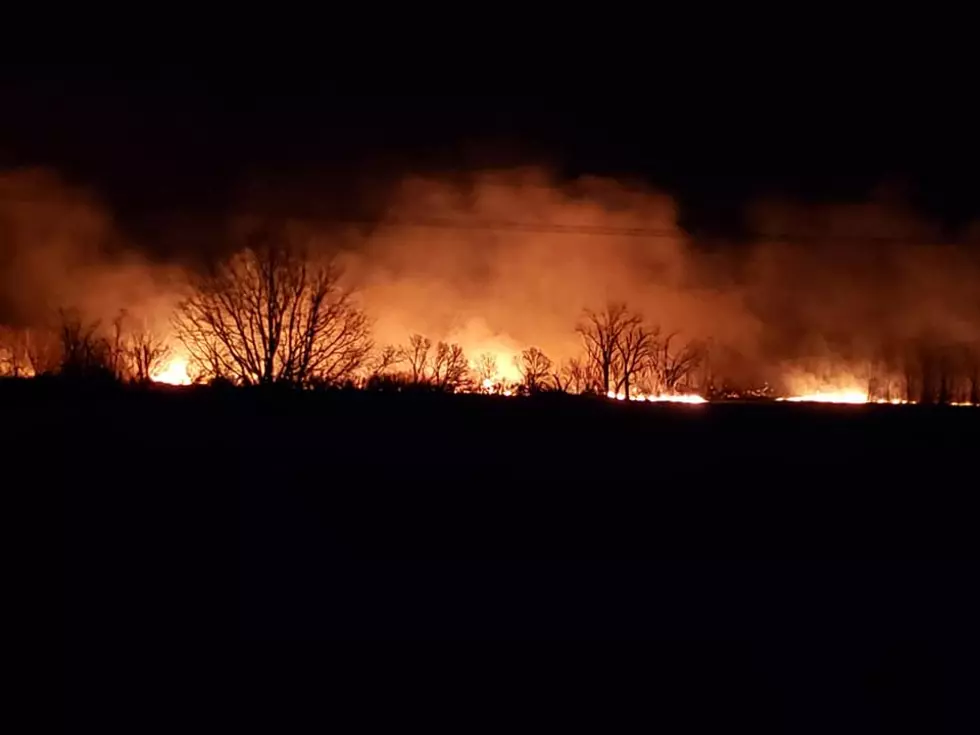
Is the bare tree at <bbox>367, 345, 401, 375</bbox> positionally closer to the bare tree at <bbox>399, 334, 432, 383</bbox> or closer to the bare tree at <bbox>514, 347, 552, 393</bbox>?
the bare tree at <bbox>399, 334, 432, 383</bbox>

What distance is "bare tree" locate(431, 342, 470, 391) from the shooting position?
28825 millimetres

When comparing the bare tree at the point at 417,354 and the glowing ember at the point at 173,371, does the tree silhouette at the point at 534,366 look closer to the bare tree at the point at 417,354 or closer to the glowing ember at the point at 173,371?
the bare tree at the point at 417,354

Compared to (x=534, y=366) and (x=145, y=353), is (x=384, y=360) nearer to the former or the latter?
(x=534, y=366)

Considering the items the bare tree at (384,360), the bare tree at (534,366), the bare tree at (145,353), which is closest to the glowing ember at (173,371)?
the bare tree at (145,353)

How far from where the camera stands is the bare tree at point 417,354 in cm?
3069

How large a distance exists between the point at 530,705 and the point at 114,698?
225 cm

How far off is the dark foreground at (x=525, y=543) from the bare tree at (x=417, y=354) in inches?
578

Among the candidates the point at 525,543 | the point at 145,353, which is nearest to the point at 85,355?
the point at 145,353

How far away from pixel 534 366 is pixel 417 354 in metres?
4.13

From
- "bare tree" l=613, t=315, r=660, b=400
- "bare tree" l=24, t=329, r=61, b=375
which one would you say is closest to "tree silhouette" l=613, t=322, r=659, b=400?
"bare tree" l=613, t=315, r=660, b=400

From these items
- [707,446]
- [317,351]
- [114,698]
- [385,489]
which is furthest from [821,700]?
[317,351]

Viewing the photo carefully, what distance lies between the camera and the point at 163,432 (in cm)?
1348

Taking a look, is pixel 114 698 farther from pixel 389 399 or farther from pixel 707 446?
pixel 389 399

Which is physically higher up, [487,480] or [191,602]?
[487,480]
